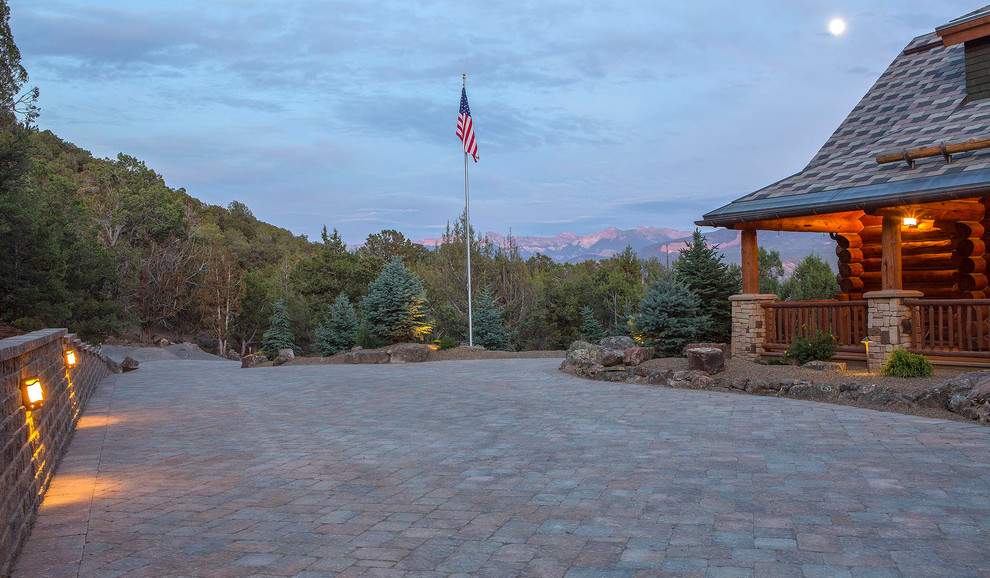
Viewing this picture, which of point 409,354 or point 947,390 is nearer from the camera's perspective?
point 947,390

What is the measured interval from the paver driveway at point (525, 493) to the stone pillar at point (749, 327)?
4091 millimetres

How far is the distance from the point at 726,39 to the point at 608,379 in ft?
34.8

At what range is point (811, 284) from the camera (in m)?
22.1

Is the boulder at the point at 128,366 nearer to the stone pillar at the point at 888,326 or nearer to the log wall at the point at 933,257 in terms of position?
the stone pillar at the point at 888,326

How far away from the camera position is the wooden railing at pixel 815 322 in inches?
448

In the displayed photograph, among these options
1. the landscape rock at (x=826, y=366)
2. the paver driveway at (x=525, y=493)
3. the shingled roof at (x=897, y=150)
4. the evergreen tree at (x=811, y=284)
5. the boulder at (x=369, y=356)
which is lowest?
the boulder at (x=369, y=356)

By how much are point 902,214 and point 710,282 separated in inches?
196

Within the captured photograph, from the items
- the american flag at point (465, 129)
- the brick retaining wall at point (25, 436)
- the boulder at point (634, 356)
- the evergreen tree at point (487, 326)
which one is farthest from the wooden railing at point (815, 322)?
the brick retaining wall at point (25, 436)

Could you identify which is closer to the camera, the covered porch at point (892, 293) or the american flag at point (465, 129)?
the covered porch at point (892, 293)

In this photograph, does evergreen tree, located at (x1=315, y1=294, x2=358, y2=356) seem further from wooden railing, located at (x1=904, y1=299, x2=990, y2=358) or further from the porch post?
wooden railing, located at (x1=904, y1=299, x2=990, y2=358)

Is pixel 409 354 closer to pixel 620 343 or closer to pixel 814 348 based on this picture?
pixel 620 343

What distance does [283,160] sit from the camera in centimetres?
3338

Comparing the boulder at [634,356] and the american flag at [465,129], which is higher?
the american flag at [465,129]

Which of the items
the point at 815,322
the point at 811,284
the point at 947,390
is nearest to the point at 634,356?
the point at 815,322
